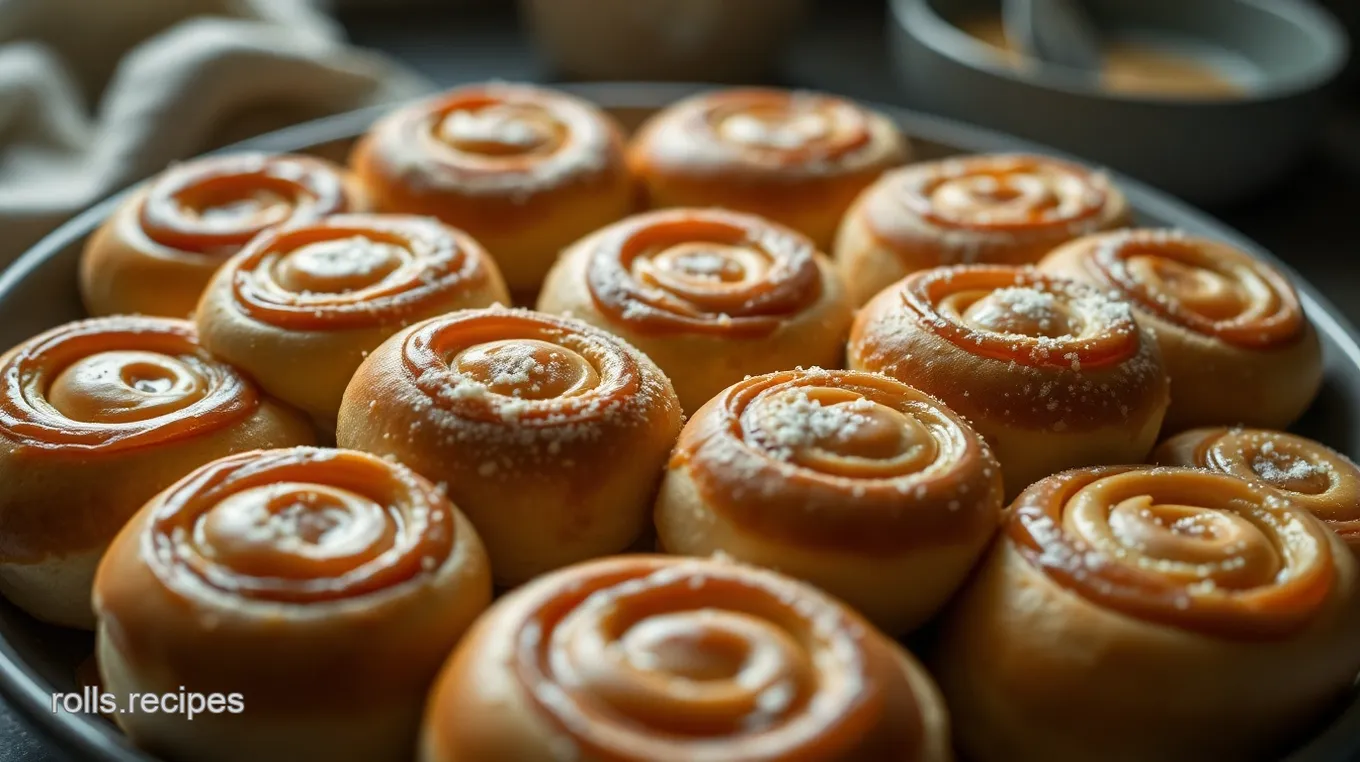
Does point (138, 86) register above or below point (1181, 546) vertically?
above

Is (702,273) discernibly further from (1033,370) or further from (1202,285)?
(1202,285)

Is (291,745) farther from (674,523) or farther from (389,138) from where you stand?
(389,138)

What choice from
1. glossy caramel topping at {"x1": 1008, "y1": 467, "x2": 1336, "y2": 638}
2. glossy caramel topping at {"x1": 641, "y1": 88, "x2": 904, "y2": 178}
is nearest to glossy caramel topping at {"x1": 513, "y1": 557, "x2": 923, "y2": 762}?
glossy caramel topping at {"x1": 1008, "y1": 467, "x2": 1336, "y2": 638}

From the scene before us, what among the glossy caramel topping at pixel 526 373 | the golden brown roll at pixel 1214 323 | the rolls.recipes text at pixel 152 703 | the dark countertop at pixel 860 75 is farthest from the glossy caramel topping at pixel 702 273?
the dark countertop at pixel 860 75

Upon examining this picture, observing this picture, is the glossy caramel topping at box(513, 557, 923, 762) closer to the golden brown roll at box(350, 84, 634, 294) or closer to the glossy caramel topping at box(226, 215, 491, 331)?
the glossy caramel topping at box(226, 215, 491, 331)

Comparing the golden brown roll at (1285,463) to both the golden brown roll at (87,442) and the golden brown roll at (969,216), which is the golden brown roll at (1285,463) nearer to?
the golden brown roll at (969,216)

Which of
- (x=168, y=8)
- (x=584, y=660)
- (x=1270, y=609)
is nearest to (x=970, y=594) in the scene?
(x=1270, y=609)

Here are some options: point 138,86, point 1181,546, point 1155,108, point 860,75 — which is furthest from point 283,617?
point 860,75
